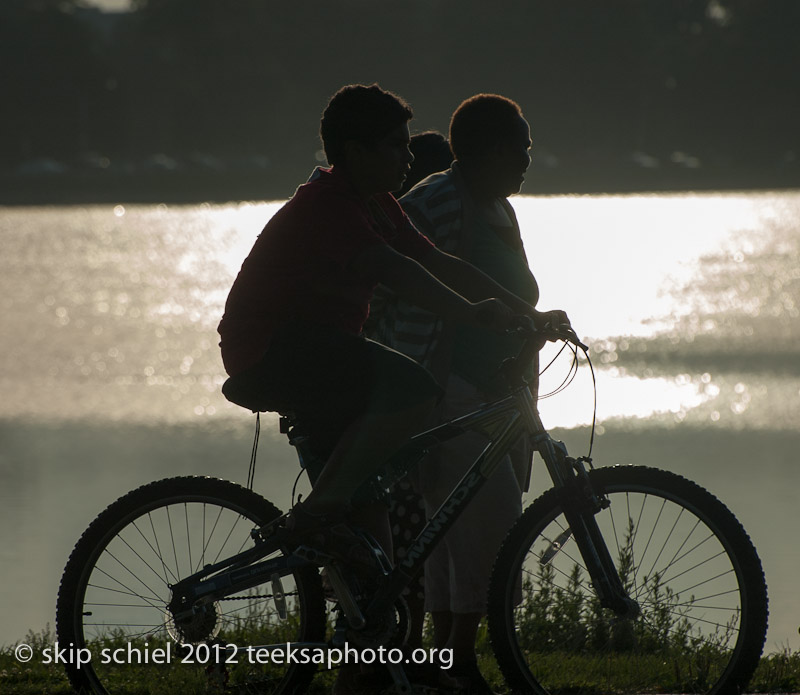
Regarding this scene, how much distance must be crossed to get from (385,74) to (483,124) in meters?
114

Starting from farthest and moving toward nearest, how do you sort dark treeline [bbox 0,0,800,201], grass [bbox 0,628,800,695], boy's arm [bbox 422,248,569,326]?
dark treeline [bbox 0,0,800,201] → grass [bbox 0,628,800,695] → boy's arm [bbox 422,248,569,326]

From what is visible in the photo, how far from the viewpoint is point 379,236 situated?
3.48 metres

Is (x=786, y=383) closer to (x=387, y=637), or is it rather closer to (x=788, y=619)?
(x=788, y=619)

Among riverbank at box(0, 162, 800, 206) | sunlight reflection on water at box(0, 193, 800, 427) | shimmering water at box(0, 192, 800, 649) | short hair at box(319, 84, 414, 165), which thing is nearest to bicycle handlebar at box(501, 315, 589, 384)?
short hair at box(319, 84, 414, 165)

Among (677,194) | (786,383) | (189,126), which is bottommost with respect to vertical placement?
(786,383)

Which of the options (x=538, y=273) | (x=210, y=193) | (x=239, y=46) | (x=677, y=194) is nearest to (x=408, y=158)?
(x=538, y=273)

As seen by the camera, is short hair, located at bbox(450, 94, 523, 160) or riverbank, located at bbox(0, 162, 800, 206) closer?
short hair, located at bbox(450, 94, 523, 160)

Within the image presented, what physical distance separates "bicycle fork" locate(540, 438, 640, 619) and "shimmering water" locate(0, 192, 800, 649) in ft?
8.28

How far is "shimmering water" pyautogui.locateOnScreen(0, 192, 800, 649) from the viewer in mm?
8898

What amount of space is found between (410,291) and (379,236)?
0.54ft

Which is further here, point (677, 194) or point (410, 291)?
point (677, 194)

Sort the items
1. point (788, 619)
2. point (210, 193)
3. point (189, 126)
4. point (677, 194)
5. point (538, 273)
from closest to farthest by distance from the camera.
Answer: point (788, 619), point (538, 273), point (677, 194), point (210, 193), point (189, 126)

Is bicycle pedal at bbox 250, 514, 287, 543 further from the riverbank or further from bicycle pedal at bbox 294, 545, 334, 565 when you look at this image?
the riverbank

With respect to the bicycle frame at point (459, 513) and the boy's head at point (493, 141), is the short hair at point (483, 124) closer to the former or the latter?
the boy's head at point (493, 141)
